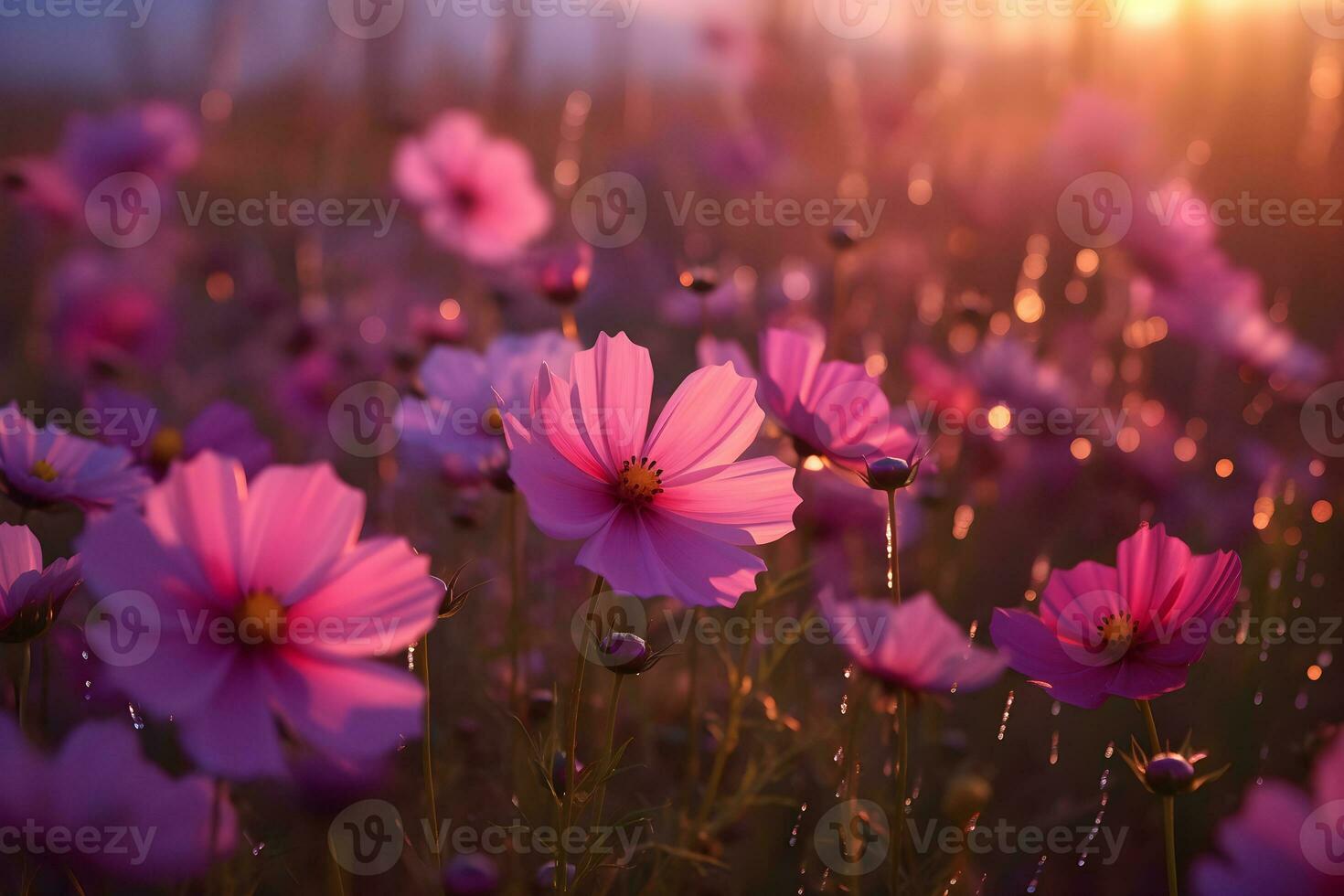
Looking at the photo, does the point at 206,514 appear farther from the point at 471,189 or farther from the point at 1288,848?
the point at 471,189

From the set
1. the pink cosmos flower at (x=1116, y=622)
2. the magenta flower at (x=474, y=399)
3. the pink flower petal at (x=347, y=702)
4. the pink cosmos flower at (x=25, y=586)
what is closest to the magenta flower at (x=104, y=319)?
the magenta flower at (x=474, y=399)

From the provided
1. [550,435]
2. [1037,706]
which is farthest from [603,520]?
[1037,706]

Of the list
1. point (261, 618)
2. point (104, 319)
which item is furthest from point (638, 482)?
point (104, 319)

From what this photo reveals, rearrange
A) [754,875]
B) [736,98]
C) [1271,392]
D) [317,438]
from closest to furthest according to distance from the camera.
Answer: [754,875] → [317,438] → [1271,392] → [736,98]

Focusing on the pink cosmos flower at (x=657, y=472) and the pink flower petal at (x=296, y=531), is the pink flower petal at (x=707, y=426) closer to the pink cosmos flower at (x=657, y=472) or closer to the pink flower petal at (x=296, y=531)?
the pink cosmos flower at (x=657, y=472)

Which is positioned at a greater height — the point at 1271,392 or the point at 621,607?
the point at 1271,392

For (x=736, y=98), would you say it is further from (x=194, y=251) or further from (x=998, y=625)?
(x=998, y=625)

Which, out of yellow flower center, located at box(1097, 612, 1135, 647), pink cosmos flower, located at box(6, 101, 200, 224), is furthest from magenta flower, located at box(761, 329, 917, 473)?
pink cosmos flower, located at box(6, 101, 200, 224)

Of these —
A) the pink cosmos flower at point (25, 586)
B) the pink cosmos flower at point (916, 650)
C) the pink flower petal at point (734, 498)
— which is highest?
the pink flower petal at point (734, 498)
